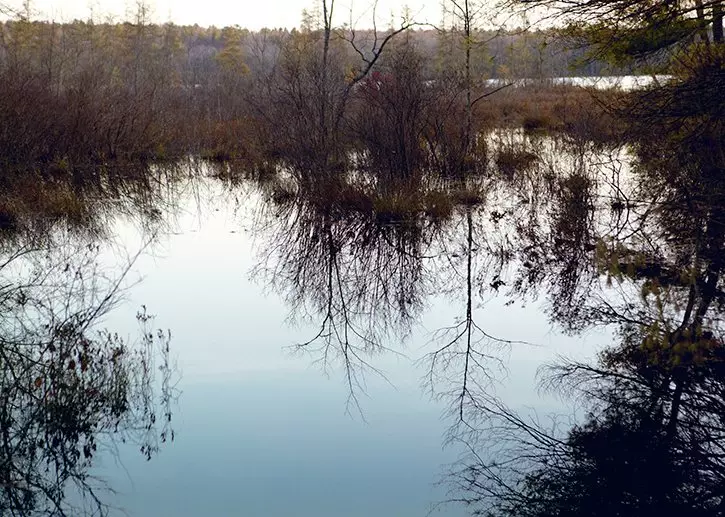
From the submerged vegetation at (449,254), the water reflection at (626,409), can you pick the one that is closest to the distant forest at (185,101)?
the submerged vegetation at (449,254)

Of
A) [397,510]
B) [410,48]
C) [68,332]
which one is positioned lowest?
[397,510]

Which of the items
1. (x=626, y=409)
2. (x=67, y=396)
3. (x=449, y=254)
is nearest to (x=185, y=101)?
(x=449, y=254)

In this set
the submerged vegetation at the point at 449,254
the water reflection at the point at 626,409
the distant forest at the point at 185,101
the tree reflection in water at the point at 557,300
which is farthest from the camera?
the distant forest at the point at 185,101

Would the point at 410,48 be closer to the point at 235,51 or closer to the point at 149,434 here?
the point at 149,434

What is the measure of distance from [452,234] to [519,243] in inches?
41.1

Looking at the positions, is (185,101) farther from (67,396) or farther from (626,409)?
(626,409)

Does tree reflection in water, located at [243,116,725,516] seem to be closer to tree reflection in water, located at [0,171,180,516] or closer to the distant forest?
tree reflection in water, located at [0,171,180,516]

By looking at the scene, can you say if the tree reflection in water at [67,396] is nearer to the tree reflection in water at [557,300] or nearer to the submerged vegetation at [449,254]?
the submerged vegetation at [449,254]

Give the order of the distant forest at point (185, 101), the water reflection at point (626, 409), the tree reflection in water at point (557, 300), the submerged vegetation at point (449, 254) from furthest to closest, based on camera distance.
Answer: the distant forest at point (185, 101) < the submerged vegetation at point (449, 254) < the tree reflection in water at point (557, 300) < the water reflection at point (626, 409)

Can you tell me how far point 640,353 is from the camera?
19.6 ft

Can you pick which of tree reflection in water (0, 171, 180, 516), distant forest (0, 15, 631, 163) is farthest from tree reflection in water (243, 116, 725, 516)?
distant forest (0, 15, 631, 163)

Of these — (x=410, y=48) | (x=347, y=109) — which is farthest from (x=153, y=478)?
(x=347, y=109)

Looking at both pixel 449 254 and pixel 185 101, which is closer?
pixel 449 254

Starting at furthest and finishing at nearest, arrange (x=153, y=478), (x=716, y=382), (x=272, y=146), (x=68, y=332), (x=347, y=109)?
1. (x=272, y=146)
2. (x=347, y=109)
3. (x=68, y=332)
4. (x=716, y=382)
5. (x=153, y=478)
